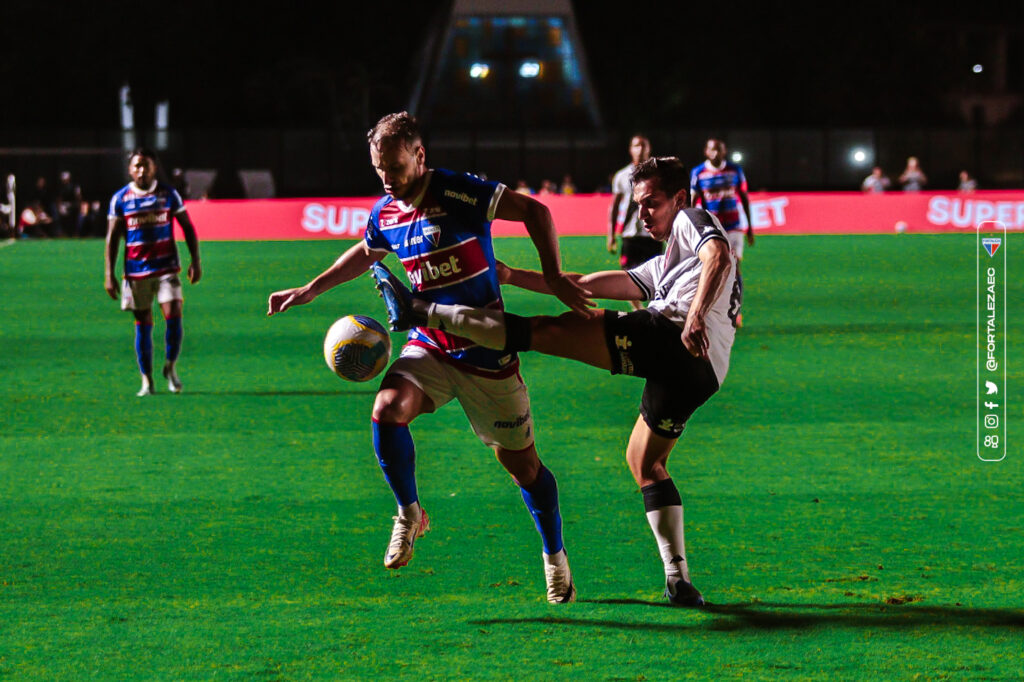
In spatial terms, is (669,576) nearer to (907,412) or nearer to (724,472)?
(724,472)

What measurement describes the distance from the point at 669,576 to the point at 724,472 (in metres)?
2.94

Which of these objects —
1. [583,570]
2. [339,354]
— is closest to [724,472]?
[583,570]

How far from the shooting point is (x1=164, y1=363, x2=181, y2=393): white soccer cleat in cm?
1239

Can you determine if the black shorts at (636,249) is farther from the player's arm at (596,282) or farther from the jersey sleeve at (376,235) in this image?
the jersey sleeve at (376,235)

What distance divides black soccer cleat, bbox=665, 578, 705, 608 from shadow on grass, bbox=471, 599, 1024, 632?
0.03m

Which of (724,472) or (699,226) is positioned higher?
(699,226)

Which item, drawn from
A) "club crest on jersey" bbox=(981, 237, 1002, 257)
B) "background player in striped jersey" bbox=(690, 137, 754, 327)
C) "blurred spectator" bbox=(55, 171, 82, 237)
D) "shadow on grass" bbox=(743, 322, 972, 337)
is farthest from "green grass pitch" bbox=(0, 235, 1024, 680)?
"blurred spectator" bbox=(55, 171, 82, 237)

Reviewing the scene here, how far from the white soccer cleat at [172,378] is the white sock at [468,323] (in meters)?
6.90

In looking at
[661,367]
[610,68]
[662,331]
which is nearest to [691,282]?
[662,331]

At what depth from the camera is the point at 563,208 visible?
118ft

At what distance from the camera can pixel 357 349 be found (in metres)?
6.47

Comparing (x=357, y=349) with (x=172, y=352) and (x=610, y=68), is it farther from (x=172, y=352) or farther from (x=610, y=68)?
(x=610, y=68)

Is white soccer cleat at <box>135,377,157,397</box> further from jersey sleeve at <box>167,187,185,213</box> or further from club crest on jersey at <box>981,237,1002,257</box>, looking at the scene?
club crest on jersey at <box>981,237,1002,257</box>

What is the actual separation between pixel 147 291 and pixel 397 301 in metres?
6.88
